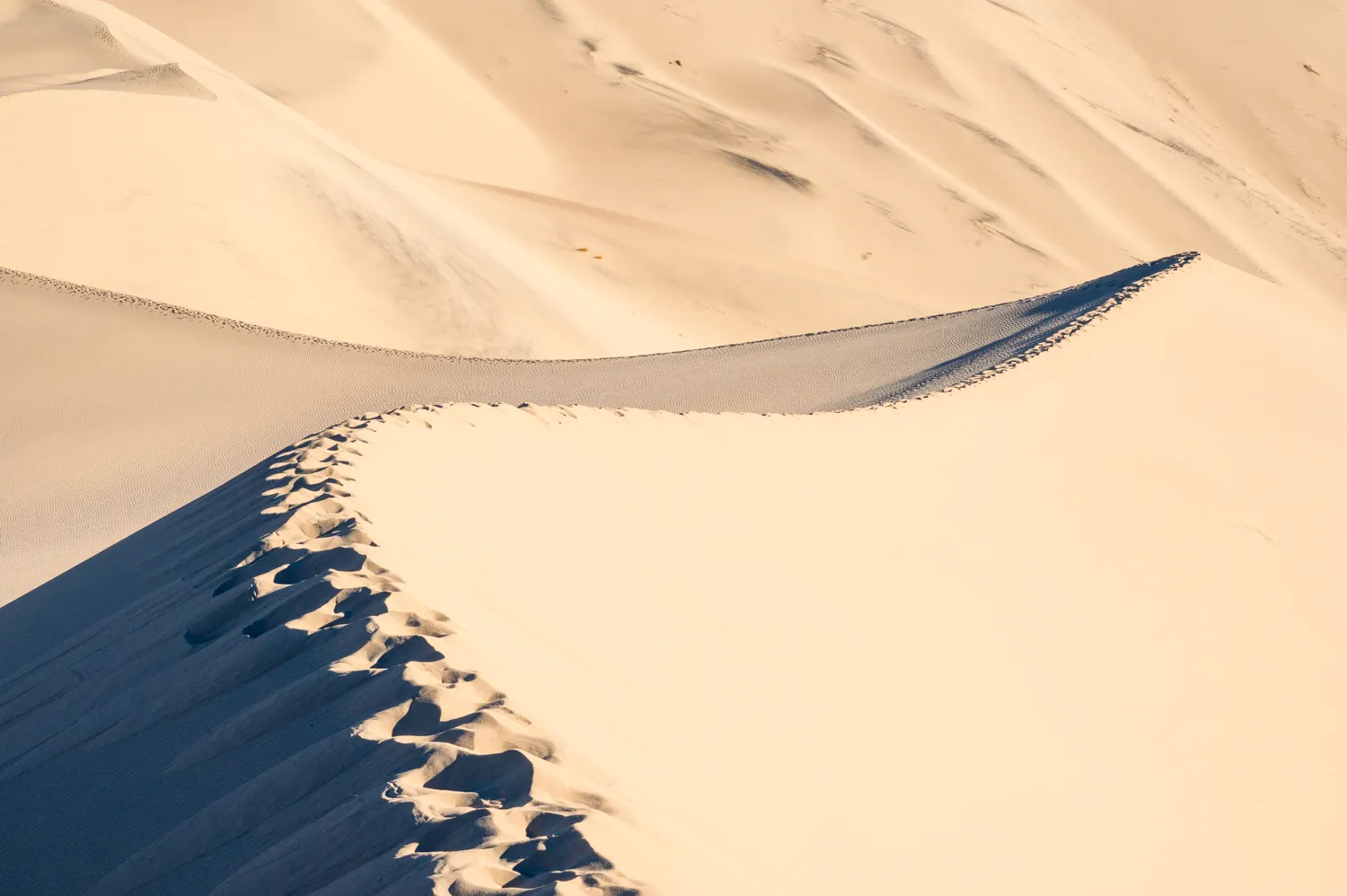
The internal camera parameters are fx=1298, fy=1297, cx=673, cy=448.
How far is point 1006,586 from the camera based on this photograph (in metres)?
6.00

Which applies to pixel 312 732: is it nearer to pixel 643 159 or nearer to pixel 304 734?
pixel 304 734

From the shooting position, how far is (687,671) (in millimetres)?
3945

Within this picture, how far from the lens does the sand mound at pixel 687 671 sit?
274 centimetres

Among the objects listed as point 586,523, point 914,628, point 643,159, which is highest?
point 914,628

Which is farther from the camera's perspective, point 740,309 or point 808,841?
point 740,309

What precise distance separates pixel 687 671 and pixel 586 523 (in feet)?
4.02

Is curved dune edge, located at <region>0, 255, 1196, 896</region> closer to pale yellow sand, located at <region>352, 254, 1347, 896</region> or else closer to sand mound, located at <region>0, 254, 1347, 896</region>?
sand mound, located at <region>0, 254, 1347, 896</region>

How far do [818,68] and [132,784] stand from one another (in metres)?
19.3

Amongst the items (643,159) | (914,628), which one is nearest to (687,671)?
(914,628)

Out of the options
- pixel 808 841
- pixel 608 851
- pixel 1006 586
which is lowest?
pixel 1006 586

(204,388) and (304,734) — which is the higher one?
(304,734)

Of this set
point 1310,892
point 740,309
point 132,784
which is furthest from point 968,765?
point 740,309

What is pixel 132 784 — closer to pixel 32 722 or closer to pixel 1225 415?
pixel 32 722

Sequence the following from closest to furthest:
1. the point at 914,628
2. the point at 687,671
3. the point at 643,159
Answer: the point at 687,671 < the point at 914,628 < the point at 643,159
